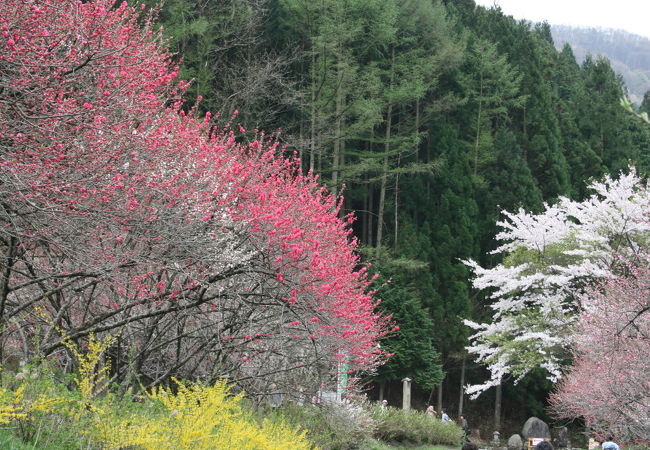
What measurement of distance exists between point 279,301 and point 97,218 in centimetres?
217

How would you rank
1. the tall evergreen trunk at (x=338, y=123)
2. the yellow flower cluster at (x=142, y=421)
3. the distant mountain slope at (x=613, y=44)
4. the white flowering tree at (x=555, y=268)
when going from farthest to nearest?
the distant mountain slope at (x=613, y=44) < the tall evergreen trunk at (x=338, y=123) < the white flowering tree at (x=555, y=268) < the yellow flower cluster at (x=142, y=421)

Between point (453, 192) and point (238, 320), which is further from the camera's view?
point (453, 192)

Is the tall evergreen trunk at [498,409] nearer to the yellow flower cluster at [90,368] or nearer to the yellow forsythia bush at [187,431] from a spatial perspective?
the yellow forsythia bush at [187,431]

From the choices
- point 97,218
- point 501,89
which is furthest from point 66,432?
point 501,89

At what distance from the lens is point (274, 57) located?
29141 mm

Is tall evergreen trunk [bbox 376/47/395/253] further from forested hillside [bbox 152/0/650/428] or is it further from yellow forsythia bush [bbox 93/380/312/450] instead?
yellow forsythia bush [bbox 93/380/312/450]

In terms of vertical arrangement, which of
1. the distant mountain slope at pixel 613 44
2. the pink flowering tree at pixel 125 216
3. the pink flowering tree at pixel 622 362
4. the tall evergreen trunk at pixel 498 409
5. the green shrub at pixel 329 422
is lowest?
the tall evergreen trunk at pixel 498 409

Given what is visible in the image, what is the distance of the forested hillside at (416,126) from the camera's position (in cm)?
2622

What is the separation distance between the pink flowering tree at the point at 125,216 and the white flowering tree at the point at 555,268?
498 inches

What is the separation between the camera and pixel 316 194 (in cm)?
1419

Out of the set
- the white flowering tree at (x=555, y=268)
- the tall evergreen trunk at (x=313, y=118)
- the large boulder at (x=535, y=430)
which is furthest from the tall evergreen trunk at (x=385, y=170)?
the large boulder at (x=535, y=430)

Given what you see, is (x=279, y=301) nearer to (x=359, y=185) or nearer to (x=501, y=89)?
(x=359, y=185)

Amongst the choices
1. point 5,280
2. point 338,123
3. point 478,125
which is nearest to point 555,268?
point 338,123

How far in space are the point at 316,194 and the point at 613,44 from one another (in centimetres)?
16030
